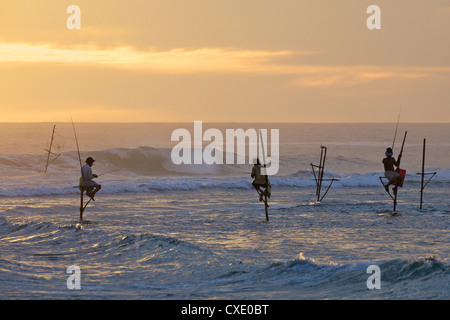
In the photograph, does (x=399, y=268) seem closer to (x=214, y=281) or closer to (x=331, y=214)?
(x=214, y=281)

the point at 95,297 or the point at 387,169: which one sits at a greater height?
the point at 387,169

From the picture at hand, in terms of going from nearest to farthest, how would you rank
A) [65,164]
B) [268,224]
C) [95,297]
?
[95,297] < [268,224] < [65,164]

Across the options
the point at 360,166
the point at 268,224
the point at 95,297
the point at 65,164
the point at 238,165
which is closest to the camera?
the point at 95,297

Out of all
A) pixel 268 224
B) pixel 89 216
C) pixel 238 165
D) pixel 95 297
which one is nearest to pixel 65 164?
pixel 238 165

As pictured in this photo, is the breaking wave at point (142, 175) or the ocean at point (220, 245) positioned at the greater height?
the breaking wave at point (142, 175)

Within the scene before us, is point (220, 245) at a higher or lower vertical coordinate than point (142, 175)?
lower

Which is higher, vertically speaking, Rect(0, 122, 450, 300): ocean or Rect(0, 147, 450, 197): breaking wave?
Rect(0, 147, 450, 197): breaking wave

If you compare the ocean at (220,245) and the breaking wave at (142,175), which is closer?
the ocean at (220,245)

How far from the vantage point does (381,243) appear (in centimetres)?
1697

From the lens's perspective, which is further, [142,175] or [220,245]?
[142,175]

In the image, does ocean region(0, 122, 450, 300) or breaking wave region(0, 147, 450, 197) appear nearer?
ocean region(0, 122, 450, 300)
